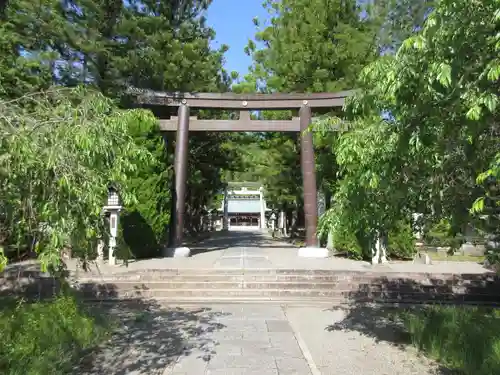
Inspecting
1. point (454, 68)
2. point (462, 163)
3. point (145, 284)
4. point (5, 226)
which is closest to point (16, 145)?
point (5, 226)

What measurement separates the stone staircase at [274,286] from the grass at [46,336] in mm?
3433

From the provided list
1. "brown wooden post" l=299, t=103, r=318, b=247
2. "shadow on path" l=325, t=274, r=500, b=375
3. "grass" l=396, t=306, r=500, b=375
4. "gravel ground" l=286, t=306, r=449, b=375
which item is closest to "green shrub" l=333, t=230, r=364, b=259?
"brown wooden post" l=299, t=103, r=318, b=247

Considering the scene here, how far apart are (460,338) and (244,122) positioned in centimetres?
1316

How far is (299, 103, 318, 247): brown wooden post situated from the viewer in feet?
56.6

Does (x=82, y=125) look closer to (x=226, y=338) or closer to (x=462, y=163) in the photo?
(x=462, y=163)

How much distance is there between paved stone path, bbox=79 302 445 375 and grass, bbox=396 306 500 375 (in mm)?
236

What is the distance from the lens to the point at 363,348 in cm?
665

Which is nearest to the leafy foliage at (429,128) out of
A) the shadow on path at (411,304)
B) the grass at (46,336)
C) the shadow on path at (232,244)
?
the shadow on path at (411,304)

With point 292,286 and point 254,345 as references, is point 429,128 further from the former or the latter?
point 292,286

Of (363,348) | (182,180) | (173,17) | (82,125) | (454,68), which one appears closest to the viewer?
(454,68)

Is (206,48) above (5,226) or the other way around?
above

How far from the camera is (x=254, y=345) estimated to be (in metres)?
6.61

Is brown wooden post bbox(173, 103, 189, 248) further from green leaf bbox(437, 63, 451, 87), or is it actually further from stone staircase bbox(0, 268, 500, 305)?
green leaf bbox(437, 63, 451, 87)

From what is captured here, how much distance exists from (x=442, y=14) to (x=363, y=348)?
5.07m
